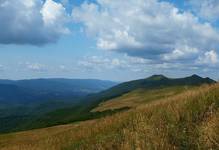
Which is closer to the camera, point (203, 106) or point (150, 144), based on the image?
point (150, 144)

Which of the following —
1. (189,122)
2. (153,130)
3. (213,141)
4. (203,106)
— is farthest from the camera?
(203,106)

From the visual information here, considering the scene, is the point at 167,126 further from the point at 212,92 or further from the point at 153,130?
the point at 212,92

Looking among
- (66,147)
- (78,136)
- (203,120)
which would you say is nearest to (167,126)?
(203,120)

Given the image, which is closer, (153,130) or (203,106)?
(153,130)

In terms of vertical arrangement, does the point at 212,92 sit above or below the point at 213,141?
above

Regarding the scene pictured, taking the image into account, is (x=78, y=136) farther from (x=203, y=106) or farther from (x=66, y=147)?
(x=203, y=106)

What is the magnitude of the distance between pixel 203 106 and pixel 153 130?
7.93 ft

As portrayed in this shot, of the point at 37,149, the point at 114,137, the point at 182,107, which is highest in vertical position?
the point at 182,107

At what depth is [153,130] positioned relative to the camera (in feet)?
32.2

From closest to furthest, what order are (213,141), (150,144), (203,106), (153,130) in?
(213,141) < (150,144) < (153,130) < (203,106)

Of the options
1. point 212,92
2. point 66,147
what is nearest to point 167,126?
point 212,92

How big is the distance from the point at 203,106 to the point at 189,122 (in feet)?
4.06

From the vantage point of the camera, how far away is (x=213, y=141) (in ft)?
25.9

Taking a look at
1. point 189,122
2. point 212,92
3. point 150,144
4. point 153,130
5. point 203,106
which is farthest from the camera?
point 212,92
